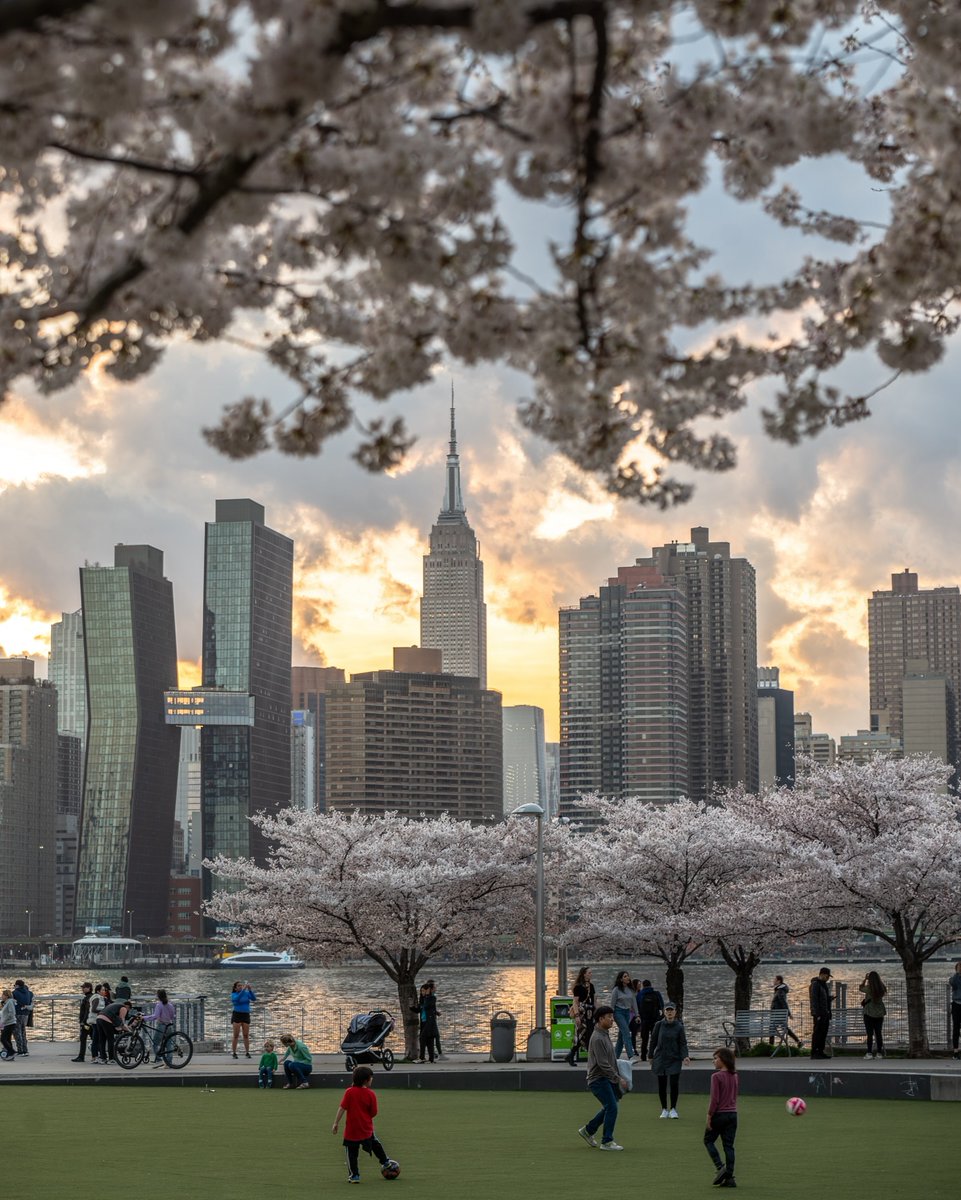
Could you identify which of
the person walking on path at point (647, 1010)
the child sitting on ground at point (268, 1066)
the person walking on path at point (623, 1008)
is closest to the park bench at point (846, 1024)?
the person walking on path at point (647, 1010)

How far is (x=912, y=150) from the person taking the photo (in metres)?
8.88

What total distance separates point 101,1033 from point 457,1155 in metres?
17.5

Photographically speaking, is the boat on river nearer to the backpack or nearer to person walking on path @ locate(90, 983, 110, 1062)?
person walking on path @ locate(90, 983, 110, 1062)

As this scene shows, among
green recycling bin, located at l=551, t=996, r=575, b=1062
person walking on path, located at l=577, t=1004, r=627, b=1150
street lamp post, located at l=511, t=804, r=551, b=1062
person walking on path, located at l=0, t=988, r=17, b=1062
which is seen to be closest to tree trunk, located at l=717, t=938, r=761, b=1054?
street lamp post, located at l=511, t=804, r=551, b=1062

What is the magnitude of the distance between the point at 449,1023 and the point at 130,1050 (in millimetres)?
44409

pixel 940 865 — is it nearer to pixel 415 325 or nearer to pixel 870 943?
pixel 415 325

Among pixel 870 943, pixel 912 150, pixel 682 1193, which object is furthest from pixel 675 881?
pixel 870 943

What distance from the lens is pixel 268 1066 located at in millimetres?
29703

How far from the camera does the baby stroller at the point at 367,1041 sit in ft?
104

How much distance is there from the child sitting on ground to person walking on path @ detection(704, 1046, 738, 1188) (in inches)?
558

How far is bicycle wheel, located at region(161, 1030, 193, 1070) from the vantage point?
3288cm

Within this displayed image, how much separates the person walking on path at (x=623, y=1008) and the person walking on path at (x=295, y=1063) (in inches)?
225

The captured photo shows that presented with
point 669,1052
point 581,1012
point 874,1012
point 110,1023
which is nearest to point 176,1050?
point 110,1023

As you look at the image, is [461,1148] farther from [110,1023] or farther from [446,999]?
[446,999]
